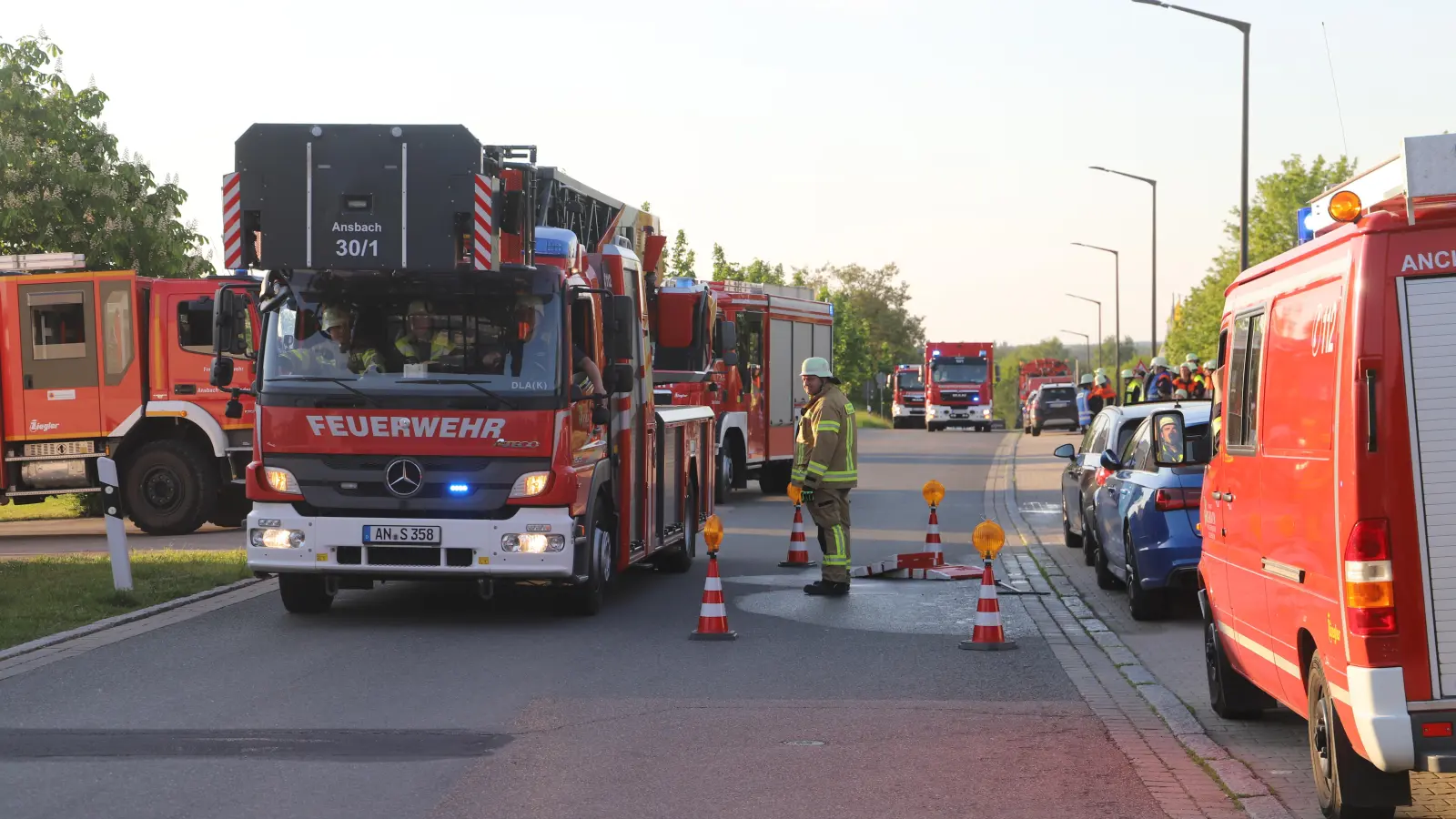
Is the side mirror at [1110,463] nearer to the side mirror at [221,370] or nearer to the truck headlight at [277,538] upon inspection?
the truck headlight at [277,538]

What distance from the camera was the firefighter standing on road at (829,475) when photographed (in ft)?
48.2

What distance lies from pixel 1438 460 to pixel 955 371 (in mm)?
62009

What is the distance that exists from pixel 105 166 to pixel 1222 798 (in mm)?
30165

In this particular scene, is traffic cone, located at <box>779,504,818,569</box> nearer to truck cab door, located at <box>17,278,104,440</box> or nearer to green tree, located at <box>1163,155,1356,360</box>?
truck cab door, located at <box>17,278,104,440</box>

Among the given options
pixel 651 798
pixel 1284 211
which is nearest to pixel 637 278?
pixel 651 798

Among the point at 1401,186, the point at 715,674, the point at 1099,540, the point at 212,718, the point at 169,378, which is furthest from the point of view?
the point at 169,378

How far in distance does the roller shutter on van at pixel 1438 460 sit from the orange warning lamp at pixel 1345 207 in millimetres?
461

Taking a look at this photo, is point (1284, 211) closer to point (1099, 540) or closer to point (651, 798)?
point (1099, 540)

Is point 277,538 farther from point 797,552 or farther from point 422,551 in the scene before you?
point 797,552

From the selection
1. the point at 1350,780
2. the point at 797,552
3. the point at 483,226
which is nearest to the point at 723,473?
the point at 797,552

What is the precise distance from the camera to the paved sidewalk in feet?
24.1

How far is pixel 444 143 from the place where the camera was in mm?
12188

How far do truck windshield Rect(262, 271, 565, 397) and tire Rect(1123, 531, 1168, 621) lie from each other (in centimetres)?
435

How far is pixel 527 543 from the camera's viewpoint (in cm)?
1232
